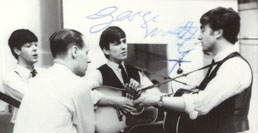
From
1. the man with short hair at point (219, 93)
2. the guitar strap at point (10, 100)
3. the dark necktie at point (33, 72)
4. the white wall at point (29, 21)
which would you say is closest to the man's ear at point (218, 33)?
the man with short hair at point (219, 93)

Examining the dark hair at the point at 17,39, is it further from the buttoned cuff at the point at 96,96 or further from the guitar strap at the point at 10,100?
the buttoned cuff at the point at 96,96

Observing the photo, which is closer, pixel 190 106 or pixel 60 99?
pixel 60 99

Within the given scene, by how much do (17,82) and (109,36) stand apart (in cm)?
56

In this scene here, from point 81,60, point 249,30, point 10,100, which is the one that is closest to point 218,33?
point 81,60

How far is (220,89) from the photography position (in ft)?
5.48

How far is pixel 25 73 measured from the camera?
1.91 meters

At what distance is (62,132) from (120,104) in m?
0.60

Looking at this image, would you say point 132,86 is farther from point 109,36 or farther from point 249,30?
point 249,30

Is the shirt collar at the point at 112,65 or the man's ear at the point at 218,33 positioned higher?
the man's ear at the point at 218,33

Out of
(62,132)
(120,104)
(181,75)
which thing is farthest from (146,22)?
(62,132)

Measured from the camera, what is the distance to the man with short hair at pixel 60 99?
1437 mm

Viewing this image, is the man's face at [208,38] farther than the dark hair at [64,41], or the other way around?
the man's face at [208,38]

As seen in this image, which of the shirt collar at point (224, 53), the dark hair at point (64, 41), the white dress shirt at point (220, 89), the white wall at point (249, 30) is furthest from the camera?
the white wall at point (249, 30)

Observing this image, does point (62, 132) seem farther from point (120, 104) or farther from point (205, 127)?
point (205, 127)
